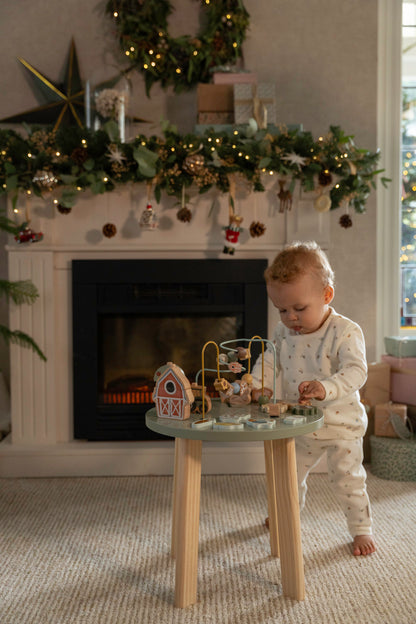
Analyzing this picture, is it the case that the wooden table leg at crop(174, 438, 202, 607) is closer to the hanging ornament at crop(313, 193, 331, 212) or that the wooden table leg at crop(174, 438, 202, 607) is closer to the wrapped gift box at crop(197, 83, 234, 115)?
the hanging ornament at crop(313, 193, 331, 212)

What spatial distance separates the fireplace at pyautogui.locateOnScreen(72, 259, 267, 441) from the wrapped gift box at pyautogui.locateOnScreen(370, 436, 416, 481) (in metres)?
0.73

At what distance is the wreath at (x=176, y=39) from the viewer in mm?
2891

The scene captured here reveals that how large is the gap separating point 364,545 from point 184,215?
143 centimetres

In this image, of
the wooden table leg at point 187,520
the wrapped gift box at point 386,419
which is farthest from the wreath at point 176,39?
the wooden table leg at point 187,520

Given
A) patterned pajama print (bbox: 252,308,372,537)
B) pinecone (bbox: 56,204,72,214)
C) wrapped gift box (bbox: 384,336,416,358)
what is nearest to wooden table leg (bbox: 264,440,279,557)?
patterned pajama print (bbox: 252,308,372,537)

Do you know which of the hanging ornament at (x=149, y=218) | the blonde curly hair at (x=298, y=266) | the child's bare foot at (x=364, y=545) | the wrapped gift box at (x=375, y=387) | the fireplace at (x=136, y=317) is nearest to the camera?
the blonde curly hair at (x=298, y=266)

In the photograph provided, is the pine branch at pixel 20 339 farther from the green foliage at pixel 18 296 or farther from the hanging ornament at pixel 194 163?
the hanging ornament at pixel 194 163

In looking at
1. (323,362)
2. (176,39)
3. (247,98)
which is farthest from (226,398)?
(176,39)

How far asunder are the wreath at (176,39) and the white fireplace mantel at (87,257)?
2.42 ft

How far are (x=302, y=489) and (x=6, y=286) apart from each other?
1446 millimetres

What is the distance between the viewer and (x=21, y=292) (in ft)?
8.43

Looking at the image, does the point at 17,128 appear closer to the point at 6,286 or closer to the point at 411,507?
the point at 6,286

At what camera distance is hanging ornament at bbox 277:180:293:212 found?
2.56 m

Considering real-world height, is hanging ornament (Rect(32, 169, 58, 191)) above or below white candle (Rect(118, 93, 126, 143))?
below
